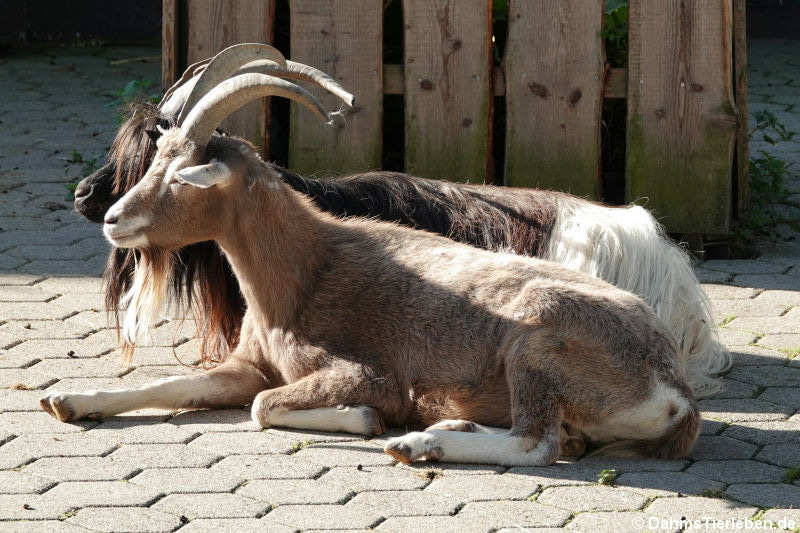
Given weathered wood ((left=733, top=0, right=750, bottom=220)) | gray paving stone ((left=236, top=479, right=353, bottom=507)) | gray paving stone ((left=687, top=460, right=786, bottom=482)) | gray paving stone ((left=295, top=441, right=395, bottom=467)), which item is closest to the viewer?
gray paving stone ((left=236, top=479, right=353, bottom=507))

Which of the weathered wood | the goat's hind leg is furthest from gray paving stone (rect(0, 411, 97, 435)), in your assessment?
the weathered wood

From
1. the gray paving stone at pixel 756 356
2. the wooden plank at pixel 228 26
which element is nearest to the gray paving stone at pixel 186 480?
the gray paving stone at pixel 756 356

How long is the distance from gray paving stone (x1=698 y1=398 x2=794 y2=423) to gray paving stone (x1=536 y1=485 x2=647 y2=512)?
967 mm

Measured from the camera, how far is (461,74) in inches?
284

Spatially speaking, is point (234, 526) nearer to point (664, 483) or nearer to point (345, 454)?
point (345, 454)

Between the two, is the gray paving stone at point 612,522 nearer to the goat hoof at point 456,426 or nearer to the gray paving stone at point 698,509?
the gray paving stone at point 698,509

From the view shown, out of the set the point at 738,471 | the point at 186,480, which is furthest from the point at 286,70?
the point at 738,471

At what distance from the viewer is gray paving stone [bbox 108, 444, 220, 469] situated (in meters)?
4.57

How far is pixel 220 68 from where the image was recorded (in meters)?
5.32

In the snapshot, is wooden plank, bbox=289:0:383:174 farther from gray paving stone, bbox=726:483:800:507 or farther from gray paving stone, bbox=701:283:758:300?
gray paving stone, bbox=726:483:800:507

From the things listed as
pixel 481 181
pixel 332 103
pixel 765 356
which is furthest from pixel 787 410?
pixel 332 103

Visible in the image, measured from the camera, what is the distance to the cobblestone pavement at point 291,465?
413 cm

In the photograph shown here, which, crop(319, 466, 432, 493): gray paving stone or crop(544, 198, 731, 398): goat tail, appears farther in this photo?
crop(544, 198, 731, 398): goat tail

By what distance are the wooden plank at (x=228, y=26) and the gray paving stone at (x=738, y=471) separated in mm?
3622
